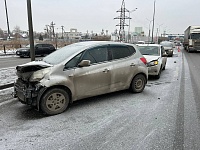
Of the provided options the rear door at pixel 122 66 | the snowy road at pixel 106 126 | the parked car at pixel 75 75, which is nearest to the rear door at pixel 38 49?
the snowy road at pixel 106 126

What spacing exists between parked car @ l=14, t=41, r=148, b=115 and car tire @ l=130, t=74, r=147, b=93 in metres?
0.14

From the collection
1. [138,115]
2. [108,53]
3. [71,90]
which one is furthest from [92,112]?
[108,53]

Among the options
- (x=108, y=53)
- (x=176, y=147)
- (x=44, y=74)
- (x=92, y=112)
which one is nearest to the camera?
(x=176, y=147)

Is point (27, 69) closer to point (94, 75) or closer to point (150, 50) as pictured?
point (94, 75)

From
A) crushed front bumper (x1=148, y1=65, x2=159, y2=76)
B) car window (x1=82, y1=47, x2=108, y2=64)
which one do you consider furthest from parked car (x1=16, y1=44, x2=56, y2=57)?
car window (x1=82, y1=47, x2=108, y2=64)

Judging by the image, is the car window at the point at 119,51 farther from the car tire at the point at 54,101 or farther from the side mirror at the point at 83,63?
the car tire at the point at 54,101

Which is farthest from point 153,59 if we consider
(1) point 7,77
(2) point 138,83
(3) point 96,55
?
(1) point 7,77

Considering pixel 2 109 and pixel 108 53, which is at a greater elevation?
pixel 108 53

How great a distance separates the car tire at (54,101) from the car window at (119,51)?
1.87 meters

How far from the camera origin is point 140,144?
3.10 metres

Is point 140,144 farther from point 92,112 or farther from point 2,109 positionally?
point 2,109

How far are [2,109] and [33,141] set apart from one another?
6.27ft

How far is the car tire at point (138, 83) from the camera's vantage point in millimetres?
5876

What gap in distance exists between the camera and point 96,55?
496cm
